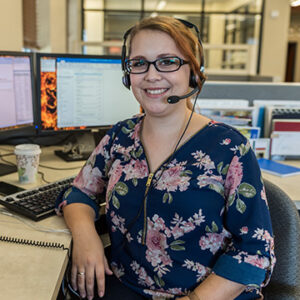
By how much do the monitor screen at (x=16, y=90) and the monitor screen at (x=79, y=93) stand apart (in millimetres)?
39

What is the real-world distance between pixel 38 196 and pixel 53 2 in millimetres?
2542

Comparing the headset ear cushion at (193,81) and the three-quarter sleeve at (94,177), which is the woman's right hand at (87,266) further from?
the headset ear cushion at (193,81)

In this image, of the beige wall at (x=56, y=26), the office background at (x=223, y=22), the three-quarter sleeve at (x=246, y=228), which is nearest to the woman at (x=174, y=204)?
the three-quarter sleeve at (x=246, y=228)

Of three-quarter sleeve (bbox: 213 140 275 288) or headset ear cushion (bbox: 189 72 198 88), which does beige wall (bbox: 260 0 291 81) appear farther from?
three-quarter sleeve (bbox: 213 140 275 288)

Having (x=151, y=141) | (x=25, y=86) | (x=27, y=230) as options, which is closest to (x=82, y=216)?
(x=27, y=230)

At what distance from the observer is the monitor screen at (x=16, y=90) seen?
51.8 inches

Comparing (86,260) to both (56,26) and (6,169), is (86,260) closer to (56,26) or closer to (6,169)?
(6,169)

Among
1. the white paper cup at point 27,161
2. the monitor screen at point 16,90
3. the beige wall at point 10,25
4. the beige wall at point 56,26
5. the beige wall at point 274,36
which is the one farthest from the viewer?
the beige wall at point 274,36

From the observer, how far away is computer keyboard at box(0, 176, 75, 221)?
3.15 feet

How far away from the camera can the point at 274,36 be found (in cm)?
667

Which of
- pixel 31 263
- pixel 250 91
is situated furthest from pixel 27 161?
pixel 250 91

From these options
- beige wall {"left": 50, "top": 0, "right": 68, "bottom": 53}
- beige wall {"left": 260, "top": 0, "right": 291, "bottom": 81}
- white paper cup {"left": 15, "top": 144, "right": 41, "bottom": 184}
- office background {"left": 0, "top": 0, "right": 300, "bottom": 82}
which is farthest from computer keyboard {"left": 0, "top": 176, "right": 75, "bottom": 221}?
beige wall {"left": 260, "top": 0, "right": 291, "bottom": 81}

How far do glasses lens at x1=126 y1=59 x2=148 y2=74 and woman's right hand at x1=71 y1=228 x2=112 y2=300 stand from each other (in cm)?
43

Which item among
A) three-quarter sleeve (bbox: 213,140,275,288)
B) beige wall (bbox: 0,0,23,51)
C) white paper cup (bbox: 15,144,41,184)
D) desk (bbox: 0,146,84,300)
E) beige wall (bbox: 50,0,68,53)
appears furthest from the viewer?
beige wall (bbox: 50,0,68,53)
